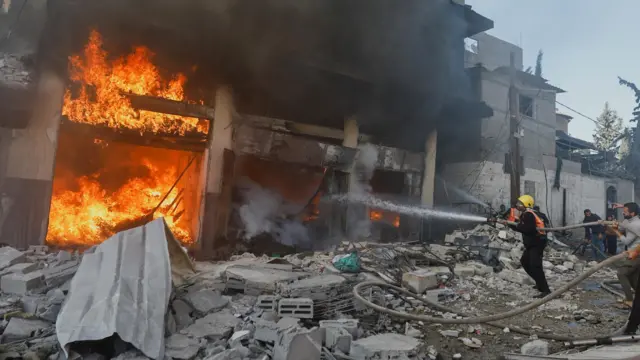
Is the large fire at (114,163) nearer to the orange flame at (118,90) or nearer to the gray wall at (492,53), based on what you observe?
the orange flame at (118,90)

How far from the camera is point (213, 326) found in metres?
4.34

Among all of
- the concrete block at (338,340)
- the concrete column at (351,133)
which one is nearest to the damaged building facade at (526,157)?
the concrete column at (351,133)

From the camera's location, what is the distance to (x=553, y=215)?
18812 millimetres

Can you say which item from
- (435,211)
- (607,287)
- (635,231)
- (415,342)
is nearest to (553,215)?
(435,211)

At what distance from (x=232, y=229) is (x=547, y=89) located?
1775 cm

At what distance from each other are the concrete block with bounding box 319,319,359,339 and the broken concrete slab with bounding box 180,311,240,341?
102 cm

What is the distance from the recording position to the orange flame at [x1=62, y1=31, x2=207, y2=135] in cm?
852

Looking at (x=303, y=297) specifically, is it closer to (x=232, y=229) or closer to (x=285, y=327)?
(x=285, y=327)

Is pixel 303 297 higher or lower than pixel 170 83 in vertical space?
lower

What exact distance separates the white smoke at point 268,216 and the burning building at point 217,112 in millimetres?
52

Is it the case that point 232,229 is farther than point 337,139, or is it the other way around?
point 337,139

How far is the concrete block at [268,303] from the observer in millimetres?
4875

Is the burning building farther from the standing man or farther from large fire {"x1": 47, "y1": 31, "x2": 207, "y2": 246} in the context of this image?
the standing man

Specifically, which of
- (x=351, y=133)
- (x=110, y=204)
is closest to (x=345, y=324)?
(x=351, y=133)
